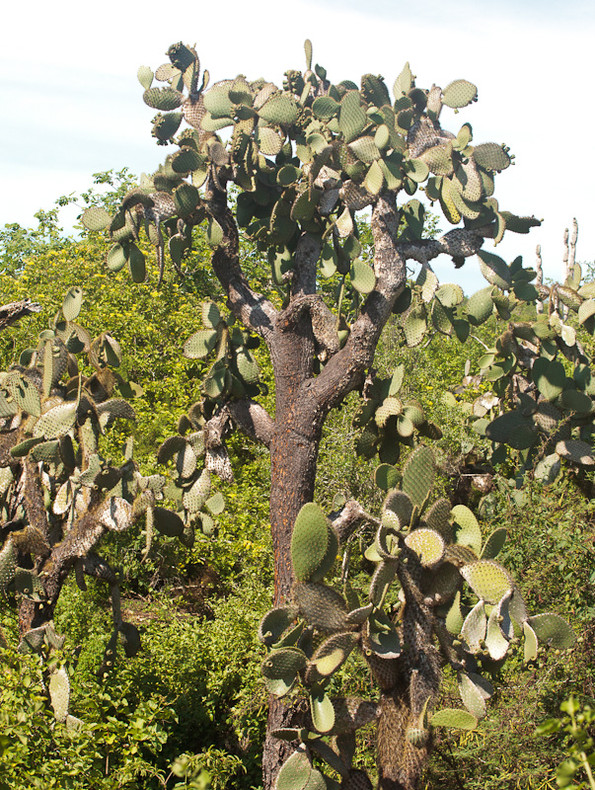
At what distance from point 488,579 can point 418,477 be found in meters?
0.57

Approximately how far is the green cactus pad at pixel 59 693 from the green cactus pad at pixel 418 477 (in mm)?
2030

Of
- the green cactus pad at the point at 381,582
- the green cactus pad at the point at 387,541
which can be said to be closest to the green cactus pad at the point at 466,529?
the green cactus pad at the point at 387,541

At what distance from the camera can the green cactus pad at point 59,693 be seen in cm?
384

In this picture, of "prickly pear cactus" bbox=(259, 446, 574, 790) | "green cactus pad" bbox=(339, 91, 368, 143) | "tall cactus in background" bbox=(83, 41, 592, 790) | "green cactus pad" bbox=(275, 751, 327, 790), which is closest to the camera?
"prickly pear cactus" bbox=(259, 446, 574, 790)

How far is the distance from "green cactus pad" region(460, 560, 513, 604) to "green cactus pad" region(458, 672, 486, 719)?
460 millimetres

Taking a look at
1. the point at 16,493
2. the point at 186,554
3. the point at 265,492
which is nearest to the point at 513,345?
the point at 16,493

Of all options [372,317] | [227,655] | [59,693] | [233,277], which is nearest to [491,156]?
[372,317]

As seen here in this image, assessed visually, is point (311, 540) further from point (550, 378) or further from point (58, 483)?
point (550, 378)

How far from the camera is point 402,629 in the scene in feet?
11.4

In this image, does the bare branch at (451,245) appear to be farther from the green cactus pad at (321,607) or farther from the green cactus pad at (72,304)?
the green cactus pad at (72,304)

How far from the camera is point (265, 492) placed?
27.8 ft

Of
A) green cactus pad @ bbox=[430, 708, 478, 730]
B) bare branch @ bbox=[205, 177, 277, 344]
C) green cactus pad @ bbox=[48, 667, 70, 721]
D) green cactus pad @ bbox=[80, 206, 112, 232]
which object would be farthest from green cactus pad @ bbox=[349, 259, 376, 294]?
green cactus pad @ bbox=[48, 667, 70, 721]

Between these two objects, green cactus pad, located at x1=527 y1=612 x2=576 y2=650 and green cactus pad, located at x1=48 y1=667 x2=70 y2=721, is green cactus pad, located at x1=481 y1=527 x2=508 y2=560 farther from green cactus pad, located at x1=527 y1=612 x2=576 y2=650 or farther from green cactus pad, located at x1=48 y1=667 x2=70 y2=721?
green cactus pad, located at x1=48 y1=667 x2=70 y2=721

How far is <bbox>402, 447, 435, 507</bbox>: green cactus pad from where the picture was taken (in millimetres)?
3553
